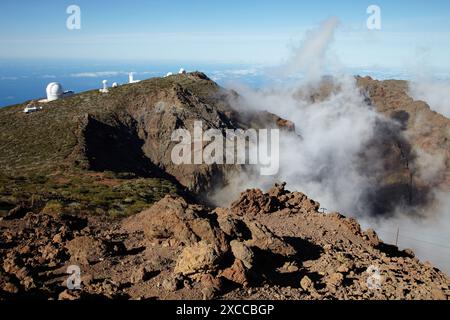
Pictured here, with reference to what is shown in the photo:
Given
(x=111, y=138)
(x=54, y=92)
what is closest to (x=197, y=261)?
(x=111, y=138)

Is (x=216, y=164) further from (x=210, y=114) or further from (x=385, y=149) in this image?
(x=385, y=149)

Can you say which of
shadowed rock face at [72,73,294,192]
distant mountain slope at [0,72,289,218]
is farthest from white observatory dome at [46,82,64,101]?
shadowed rock face at [72,73,294,192]

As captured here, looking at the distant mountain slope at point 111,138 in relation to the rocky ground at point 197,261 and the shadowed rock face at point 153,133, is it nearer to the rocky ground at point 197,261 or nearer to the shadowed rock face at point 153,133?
the shadowed rock face at point 153,133

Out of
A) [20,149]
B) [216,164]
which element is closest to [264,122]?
[216,164]

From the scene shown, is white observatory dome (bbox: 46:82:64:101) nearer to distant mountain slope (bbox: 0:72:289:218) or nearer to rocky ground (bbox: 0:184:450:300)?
distant mountain slope (bbox: 0:72:289:218)

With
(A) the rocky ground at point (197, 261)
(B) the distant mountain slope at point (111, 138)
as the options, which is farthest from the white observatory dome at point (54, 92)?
(A) the rocky ground at point (197, 261)

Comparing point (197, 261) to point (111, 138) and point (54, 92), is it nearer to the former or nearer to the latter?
point (111, 138)

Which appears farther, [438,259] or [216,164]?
[438,259]
